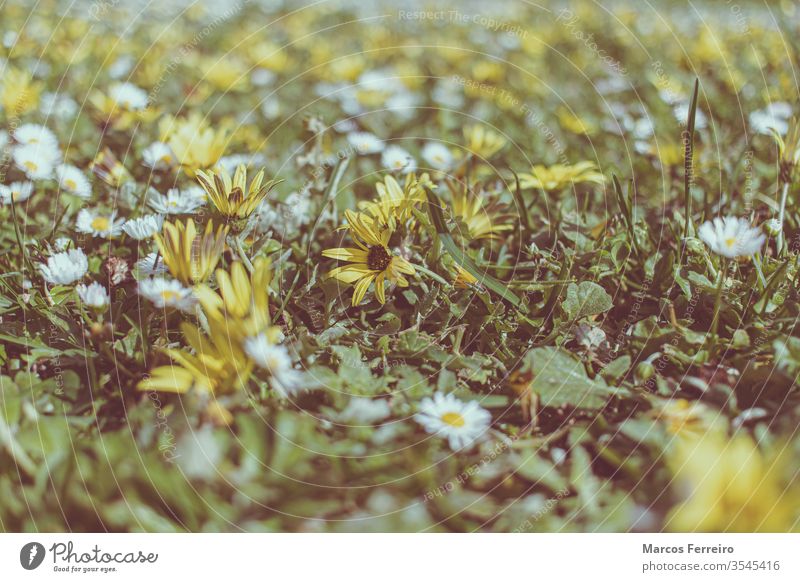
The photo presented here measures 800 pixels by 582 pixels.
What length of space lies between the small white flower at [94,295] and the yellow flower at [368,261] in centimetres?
35

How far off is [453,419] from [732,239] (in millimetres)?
543

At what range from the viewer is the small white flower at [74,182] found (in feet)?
4.88

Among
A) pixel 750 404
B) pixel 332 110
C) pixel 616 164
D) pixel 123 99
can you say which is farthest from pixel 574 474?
pixel 123 99

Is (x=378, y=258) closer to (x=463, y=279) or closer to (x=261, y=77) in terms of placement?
(x=463, y=279)

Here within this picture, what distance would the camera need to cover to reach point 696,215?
1.44 meters

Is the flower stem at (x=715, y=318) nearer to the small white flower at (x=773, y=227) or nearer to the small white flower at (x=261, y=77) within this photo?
the small white flower at (x=773, y=227)

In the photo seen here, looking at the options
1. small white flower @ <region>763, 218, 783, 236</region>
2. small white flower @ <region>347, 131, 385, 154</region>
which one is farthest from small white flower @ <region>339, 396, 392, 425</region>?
small white flower @ <region>347, 131, 385, 154</region>

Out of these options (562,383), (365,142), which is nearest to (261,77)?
(365,142)

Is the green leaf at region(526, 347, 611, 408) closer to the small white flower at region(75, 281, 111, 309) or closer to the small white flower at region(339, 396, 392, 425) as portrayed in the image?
Answer: the small white flower at region(339, 396, 392, 425)

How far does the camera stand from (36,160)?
1543 mm

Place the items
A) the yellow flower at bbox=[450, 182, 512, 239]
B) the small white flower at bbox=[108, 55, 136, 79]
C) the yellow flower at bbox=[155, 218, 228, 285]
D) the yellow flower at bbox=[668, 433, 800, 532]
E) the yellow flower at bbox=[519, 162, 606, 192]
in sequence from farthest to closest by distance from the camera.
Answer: the small white flower at bbox=[108, 55, 136, 79], the yellow flower at bbox=[519, 162, 606, 192], the yellow flower at bbox=[450, 182, 512, 239], the yellow flower at bbox=[155, 218, 228, 285], the yellow flower at bbox=[668, 433, 800, 532]

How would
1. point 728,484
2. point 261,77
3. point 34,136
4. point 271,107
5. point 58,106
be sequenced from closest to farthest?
point 728,484, point 34,136, point 58,106, point 271,107, point 261,77

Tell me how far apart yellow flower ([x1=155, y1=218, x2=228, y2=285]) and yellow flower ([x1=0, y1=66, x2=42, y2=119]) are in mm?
935

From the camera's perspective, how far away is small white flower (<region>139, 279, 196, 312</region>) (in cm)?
111
